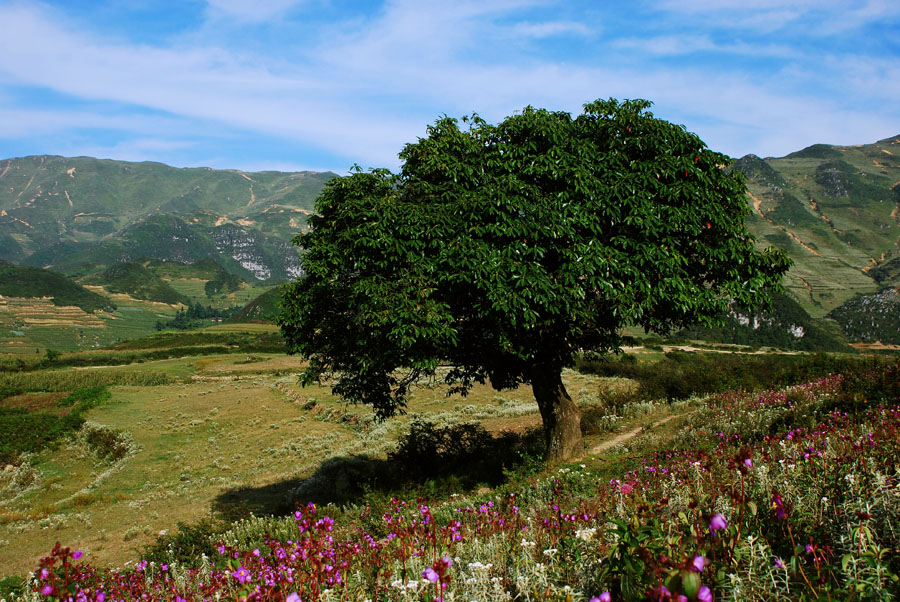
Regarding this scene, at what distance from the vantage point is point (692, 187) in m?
11.5

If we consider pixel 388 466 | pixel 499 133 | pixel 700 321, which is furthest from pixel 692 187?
pixel 388 466

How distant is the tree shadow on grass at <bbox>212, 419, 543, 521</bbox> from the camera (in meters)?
15.5

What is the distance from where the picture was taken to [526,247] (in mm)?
11086

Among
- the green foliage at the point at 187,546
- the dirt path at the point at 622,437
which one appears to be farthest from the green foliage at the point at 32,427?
the dirt path at the point at 622,437

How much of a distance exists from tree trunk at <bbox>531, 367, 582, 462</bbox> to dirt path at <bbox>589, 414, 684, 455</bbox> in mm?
1178

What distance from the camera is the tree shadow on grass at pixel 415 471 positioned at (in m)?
15.5

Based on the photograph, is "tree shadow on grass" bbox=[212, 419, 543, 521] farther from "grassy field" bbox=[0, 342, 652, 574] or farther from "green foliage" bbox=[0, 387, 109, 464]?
"green foliage" bbox=[0, 387, 109, 464]

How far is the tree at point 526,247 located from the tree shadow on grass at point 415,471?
374 centimetres

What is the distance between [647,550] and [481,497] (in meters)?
8.79

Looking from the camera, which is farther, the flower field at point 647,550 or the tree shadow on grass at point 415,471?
the tree shadow on grass at point 415,471

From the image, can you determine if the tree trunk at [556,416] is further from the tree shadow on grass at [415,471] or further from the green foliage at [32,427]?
the green foliage at [32,427]

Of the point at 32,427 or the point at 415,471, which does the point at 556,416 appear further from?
the point at 32,427

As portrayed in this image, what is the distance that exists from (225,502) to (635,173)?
17.8m

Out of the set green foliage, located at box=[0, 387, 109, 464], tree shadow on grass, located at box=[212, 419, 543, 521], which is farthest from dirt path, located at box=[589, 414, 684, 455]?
green foliage, located at box=[0, 387, 109, 464]
